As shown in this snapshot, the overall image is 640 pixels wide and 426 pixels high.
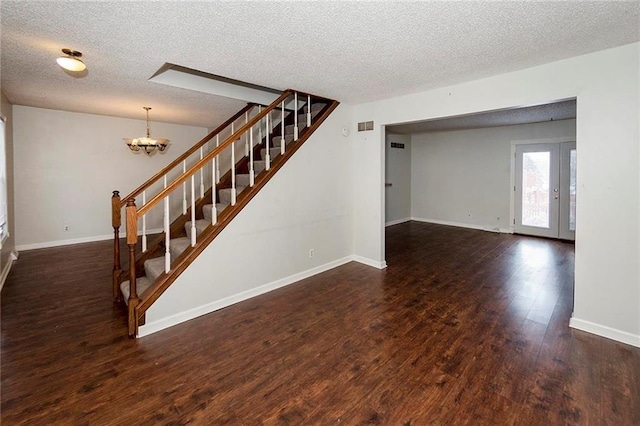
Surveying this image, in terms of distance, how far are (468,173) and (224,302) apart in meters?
7.02

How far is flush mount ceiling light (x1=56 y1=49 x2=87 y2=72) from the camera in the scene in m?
2.63

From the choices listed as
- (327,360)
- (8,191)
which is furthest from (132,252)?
(8,191)

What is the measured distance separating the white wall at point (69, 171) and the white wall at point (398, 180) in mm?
5727

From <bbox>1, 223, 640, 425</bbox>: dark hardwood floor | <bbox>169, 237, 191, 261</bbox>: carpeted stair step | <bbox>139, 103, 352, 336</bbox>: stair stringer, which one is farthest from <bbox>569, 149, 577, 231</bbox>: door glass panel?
<bbox>169, 237, 191, 261</bbox>: carpeted stair step

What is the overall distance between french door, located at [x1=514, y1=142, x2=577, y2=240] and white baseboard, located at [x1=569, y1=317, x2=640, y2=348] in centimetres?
440

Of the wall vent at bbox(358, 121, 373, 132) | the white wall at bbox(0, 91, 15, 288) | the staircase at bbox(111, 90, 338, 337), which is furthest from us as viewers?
the wall vent at bbox(358, 121, 373, 132)

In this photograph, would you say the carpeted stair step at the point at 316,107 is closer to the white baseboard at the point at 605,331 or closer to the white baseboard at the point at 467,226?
the white baseboard at the point at 605,331

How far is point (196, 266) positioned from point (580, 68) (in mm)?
4059

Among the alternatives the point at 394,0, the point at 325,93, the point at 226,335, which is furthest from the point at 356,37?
the point at 226,335

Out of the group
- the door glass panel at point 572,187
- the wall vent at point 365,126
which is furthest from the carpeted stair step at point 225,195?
the door glass panel at point 572,187

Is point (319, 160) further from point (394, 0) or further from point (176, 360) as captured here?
point (176, 360)

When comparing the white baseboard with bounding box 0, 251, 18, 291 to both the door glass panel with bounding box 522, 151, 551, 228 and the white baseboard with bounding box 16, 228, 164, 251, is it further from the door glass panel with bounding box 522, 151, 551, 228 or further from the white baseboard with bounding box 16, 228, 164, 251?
the door glass panel with bounding box 522, 151, 551, 228

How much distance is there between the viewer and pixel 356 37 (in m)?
2.39

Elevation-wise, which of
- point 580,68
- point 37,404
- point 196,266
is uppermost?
point 580,68
